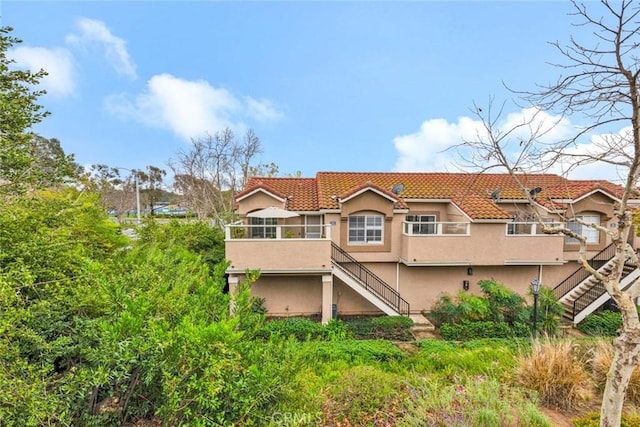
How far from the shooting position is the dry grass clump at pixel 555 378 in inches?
223

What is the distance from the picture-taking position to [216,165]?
25703 mm

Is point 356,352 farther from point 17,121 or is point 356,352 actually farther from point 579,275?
point 579,275

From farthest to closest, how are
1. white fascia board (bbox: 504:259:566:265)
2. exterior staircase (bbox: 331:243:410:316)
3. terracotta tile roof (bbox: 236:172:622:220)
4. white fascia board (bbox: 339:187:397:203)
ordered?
1. terracotta tile roof (bbox: 236:172:622:220)
2. white fascia board (bbox: 504:259:566:265)
3. white fascia board (bbox: 339:187:397:203)
4. exterior staircase (bbox: 331:243:410:316)

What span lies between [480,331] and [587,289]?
683 cm

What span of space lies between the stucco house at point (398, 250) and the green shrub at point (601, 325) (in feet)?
1.04

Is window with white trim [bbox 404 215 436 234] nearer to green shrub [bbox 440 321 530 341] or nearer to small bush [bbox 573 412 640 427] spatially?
green shrub [bbox 440 321 530 341]

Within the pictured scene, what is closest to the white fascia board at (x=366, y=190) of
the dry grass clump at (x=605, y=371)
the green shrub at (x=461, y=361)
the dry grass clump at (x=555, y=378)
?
the green shrub at (x=461, y=361)

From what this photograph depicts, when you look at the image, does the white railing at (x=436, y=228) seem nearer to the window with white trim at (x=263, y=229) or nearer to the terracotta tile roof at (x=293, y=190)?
the terracotta tile roof at (x=293, y=190)

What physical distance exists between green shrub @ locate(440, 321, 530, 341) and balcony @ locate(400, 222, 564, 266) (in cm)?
260

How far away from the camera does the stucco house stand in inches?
482

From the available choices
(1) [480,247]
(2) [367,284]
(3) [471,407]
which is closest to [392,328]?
(2) [367,284]

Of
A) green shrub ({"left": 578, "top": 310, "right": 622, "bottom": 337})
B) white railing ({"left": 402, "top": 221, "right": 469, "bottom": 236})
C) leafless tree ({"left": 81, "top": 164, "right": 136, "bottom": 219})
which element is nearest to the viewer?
green shrub ({"left": 578, "top": 310, "right": 622, "bottom": 337})

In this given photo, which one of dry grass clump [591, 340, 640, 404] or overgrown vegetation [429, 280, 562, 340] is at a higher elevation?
dry grass clump [591, 340, 640, 404]

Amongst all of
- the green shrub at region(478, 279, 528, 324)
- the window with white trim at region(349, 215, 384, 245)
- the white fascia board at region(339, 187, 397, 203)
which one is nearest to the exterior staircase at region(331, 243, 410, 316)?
the window with white trim at region(349, 215, 384, 245)
